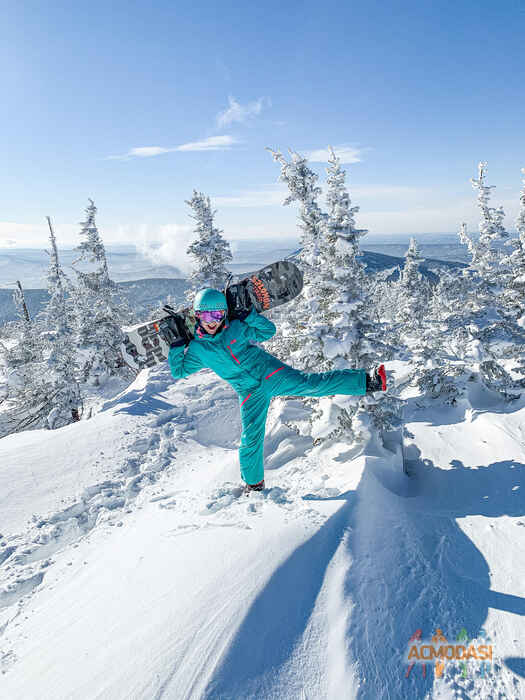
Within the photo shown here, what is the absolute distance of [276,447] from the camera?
7645 mm

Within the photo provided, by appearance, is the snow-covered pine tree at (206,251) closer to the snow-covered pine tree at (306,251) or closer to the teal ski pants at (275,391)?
the snow-covered pine tree at (306,251)

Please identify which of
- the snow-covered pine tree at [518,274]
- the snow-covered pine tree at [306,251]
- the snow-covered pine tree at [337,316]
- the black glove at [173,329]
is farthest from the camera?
the snow-covered pine tree at [518,274]

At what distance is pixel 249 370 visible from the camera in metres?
4.98

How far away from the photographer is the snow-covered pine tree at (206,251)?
18.5m

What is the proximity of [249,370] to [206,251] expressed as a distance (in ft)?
49.6

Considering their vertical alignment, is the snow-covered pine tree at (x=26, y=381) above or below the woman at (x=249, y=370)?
below

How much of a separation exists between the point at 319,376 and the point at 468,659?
320 cm

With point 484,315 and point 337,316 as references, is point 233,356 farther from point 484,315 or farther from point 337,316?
point 484,315

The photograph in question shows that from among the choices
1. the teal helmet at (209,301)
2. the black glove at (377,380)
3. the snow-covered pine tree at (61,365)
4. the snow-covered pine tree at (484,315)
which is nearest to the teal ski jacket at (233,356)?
the teal helmet at (209,301)

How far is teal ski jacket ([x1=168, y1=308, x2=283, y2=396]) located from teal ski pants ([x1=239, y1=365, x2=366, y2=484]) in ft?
0.49

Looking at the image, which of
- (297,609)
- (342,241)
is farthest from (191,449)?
(342,241)

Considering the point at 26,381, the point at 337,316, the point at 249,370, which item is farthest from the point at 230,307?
the point at 26,381

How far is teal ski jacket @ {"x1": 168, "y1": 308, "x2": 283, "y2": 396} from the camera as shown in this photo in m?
4.89

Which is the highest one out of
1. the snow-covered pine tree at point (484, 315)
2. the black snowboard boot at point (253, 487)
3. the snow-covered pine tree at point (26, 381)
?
the snow-covered pine tree at point (484, 315)
